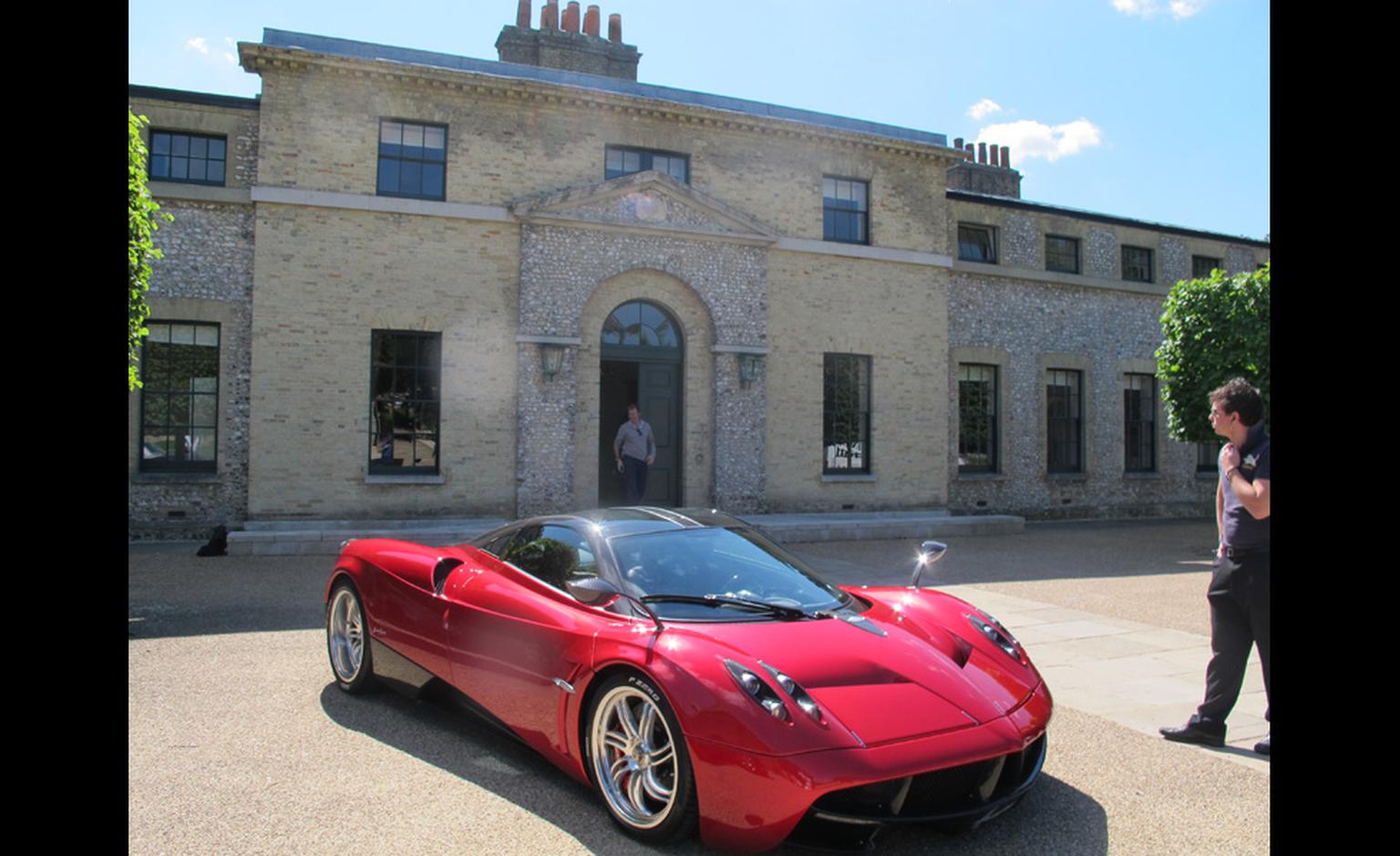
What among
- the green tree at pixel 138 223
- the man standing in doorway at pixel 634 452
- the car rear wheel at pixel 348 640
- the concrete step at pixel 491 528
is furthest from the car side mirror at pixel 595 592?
the man standing in doorway at pixel 634 452

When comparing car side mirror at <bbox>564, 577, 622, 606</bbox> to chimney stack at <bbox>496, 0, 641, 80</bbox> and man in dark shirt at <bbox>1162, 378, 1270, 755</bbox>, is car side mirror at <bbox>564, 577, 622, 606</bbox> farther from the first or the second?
chimney stack at <bbox>496, 0, 641, 80</bbox>

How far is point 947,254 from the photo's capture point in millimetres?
17781

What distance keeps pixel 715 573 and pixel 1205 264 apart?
2198cm

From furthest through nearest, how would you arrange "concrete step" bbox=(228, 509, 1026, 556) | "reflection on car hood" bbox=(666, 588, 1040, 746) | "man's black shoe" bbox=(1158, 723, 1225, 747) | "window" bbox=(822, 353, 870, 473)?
"window" bbox=(822, 353, 870, 473) → "concrete step" bbox=(228, 509, 1026, 556) → "man's black shoe" bbox=(1158, 723, 1225, 747) → "reflection on car hood" bbox=(666, 588, 1040, 746)

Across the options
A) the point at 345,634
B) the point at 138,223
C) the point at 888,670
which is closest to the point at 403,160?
the point at 138,223

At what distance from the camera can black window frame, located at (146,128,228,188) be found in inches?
531

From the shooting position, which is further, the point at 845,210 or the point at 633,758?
the point at 845,210

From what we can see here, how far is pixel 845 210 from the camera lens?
17.0 m

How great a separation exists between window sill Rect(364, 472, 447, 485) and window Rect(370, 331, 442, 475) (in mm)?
121

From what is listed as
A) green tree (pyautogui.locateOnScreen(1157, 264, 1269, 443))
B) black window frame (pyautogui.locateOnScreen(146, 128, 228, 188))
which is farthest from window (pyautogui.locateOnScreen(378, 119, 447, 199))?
green tree (pyautogui.locateOnScreen(1157, 264, 1269, 443))

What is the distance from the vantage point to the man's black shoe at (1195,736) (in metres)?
4.56

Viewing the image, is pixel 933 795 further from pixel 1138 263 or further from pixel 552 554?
pixel 1138 263
